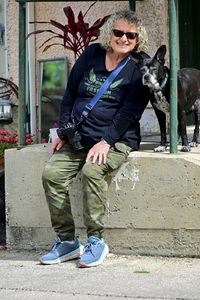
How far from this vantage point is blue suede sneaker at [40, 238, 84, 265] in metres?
5.01

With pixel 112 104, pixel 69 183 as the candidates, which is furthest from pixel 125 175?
pixel 112 104

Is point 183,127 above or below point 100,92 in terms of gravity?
below

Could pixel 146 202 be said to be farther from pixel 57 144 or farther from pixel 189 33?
pixel 189 33

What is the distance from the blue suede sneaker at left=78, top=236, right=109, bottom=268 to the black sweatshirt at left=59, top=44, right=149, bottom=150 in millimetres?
692

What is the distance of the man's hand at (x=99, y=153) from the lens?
4.89 metres

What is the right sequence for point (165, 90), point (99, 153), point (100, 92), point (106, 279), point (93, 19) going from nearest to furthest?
point (106, 279) → point (99, 153) → point (100, 92) → point (165, 90) → point (93, 19)

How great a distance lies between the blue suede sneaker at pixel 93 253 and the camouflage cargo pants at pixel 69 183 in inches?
2.3

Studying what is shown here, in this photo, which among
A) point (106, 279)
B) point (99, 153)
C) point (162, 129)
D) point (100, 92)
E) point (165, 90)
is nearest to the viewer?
point (106, 279)

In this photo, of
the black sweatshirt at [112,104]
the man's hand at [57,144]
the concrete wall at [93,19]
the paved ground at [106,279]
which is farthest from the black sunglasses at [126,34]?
the concrete wall at [93,19]

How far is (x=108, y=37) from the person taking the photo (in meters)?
→ 5.07

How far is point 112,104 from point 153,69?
38cm

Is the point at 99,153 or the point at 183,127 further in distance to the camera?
the point at 183,127

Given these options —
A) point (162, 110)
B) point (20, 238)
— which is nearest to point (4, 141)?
point (20, 238)

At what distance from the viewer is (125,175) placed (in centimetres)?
511
